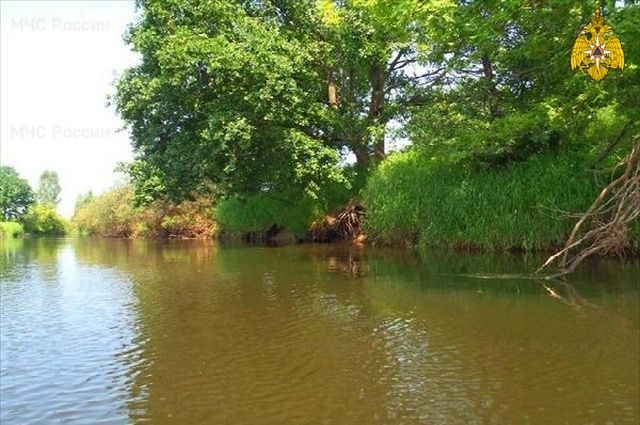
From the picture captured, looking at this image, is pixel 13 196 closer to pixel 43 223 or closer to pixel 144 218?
pixel 43 223

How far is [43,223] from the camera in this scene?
82.8 meters

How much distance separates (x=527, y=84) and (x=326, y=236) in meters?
11.5

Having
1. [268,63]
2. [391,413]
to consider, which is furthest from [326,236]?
[391,413]

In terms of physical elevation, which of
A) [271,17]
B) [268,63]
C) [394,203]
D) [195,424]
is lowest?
[195,424]

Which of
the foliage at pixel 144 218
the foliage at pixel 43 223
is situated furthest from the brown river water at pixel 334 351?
the foliage at pixel 43 223

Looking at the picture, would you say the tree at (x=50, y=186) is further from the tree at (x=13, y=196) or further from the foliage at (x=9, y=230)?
the foliage at (x=9, y=230)

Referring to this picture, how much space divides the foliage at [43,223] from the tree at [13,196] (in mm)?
7659

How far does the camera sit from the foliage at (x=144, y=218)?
38.5 meters

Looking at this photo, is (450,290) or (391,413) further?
(450,290)

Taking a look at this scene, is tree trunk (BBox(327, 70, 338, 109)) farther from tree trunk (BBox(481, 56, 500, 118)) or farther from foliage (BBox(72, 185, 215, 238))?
foliage (BBox(72, 185, 215, 238))

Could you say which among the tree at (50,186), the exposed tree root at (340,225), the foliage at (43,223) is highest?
the tree at (50,186)

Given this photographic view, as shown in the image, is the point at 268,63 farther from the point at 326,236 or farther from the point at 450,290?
the point at 450,290

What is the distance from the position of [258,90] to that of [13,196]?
284 ft

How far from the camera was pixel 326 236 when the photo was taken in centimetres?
2580
